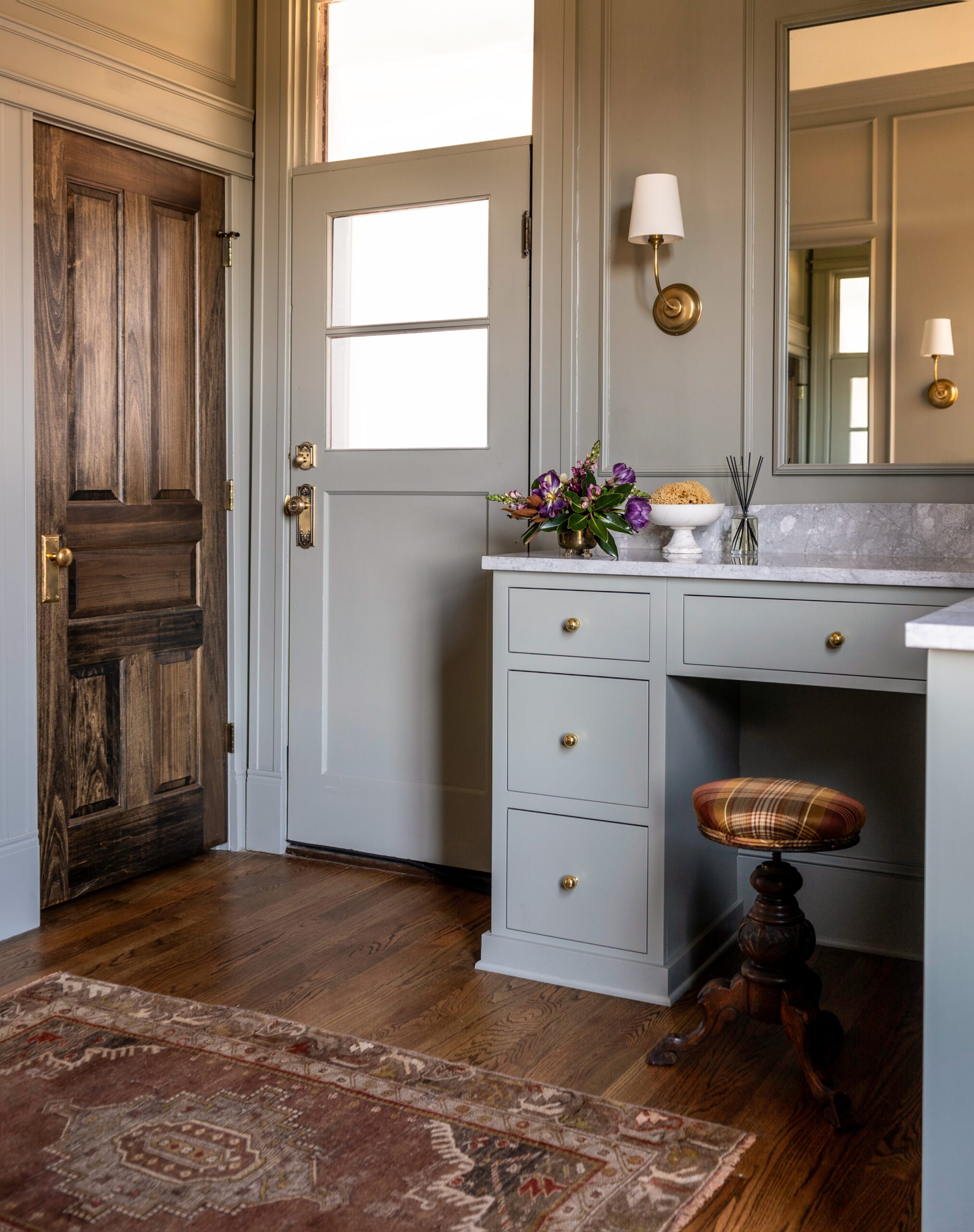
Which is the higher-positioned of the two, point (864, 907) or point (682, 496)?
point (682, 496)

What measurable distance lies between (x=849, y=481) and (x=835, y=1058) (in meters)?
1.33

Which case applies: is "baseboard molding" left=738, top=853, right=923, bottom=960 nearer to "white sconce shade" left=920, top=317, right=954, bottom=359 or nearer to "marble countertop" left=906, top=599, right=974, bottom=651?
"white sconce shade" left=920, top=317, right=954, bottom=359

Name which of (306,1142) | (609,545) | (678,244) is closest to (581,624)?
(609,545)

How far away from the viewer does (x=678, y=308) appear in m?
2.94

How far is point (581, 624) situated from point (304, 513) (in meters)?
1.28

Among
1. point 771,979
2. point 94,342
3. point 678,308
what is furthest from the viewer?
point 94,342

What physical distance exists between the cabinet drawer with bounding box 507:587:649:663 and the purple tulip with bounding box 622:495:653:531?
0.24 m

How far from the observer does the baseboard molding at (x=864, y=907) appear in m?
2.75

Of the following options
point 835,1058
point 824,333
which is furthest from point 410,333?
point 835,1058

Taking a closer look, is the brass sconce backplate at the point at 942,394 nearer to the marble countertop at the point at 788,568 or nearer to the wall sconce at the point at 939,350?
the wall sconce at the point at 939,350

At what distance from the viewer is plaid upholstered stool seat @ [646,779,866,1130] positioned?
2.04 m

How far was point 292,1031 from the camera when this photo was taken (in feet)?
7.59

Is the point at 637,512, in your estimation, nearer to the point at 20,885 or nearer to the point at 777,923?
the point at 777,923

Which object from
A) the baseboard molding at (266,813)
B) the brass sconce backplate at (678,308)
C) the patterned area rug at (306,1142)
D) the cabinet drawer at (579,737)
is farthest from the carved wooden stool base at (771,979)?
the baseboard molding at (266,813)
